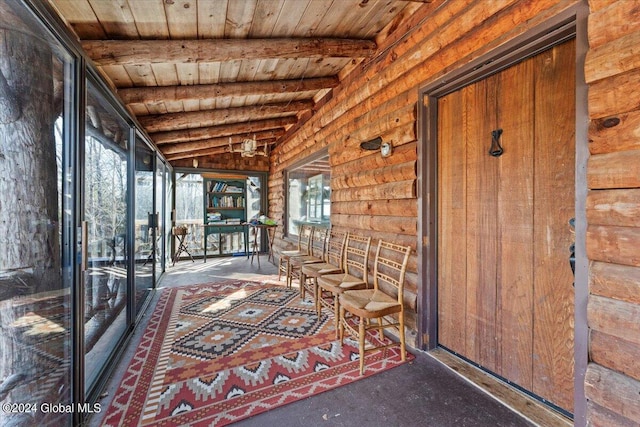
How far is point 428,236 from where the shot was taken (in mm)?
2344

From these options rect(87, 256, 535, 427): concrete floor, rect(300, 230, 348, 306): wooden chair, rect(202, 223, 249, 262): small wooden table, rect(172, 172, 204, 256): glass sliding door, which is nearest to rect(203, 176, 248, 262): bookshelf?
rect(202, 223, 249, 262): small wooden table

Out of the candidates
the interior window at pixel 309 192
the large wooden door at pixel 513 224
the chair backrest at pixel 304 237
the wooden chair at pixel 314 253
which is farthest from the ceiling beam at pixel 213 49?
the chair backrest at pixel 304 237

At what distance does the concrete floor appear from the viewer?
1.63m

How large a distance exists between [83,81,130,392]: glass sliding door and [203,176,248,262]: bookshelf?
3.91 m

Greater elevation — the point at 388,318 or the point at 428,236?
the point at 428,236

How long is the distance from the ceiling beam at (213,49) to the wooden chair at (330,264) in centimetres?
205

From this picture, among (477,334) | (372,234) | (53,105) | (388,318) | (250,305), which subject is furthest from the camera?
(250,305)

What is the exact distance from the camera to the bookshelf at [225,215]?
274 inches

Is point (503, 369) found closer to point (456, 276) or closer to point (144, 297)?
point (456, 276)

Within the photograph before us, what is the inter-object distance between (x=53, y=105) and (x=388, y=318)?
2.99 m

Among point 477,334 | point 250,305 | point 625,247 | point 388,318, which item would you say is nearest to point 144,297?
point 250,305

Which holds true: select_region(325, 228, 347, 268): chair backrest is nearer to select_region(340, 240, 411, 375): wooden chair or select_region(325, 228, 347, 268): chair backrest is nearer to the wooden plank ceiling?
select_region(340, 240, 411, 375): wooden chair

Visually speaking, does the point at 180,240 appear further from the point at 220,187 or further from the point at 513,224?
the point at 513,224

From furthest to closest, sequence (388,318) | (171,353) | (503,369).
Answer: (388,318) → (171,353) → (503,369)
